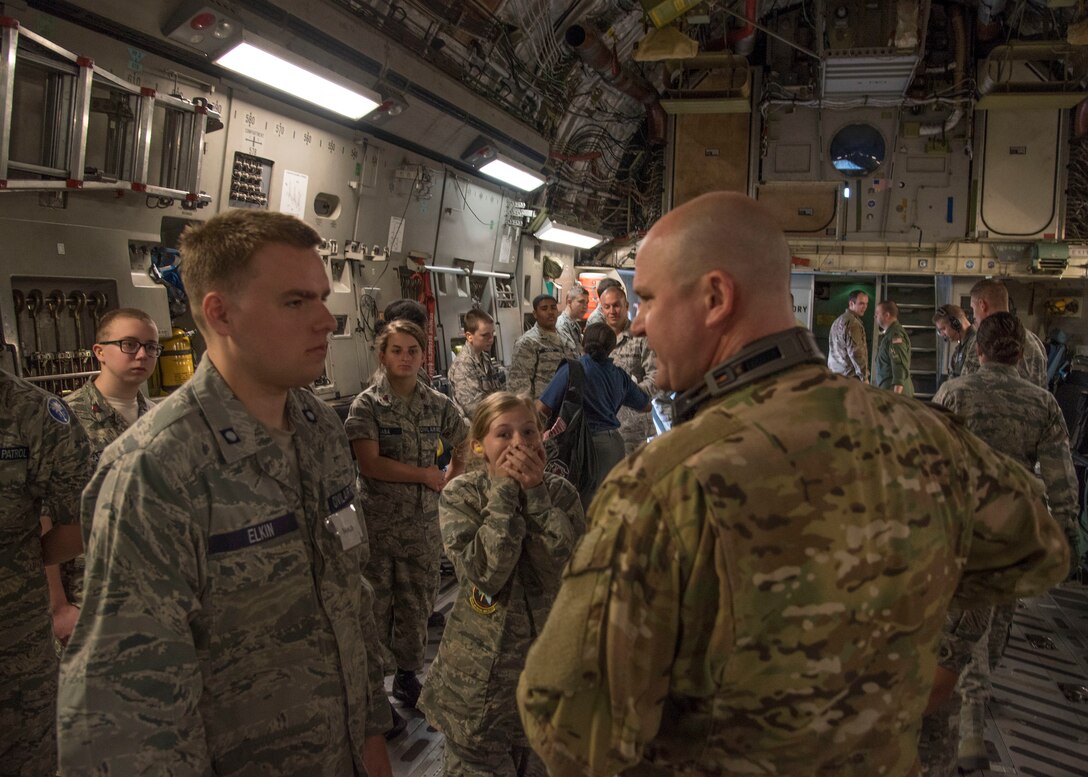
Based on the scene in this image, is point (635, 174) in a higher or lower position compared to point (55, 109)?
higher

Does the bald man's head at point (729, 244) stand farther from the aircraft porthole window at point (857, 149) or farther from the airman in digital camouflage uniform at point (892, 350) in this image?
the aircraft porthole window at point (857, 149)

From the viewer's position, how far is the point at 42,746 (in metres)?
2.31

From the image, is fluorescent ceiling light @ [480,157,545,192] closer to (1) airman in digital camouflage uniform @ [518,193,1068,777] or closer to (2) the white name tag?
(2) the white name tag

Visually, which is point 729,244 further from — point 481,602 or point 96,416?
point 96,416

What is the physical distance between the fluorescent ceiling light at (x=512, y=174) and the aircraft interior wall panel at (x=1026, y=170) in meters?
7.00

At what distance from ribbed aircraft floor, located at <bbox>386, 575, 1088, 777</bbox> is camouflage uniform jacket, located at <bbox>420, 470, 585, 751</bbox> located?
39.9 inches

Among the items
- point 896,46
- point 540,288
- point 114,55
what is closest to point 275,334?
point 114,55

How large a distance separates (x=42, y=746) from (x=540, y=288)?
8163mm

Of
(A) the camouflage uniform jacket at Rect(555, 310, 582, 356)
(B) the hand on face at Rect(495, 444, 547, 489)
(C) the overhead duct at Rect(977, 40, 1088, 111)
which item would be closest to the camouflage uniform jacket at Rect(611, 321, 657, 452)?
(A) the camouflage uniform jacket at Rect(555, 310, 582, 356)

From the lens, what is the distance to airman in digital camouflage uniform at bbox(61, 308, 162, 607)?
10.2ft

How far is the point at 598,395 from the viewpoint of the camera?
4.50 m

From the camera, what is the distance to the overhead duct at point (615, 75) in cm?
763

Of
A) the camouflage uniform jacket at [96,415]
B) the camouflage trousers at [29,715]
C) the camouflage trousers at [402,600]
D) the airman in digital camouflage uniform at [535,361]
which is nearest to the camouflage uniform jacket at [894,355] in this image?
the airman in digital camouflage uniform at [535,361]

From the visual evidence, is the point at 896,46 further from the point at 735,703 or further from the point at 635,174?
the point at 735,703
